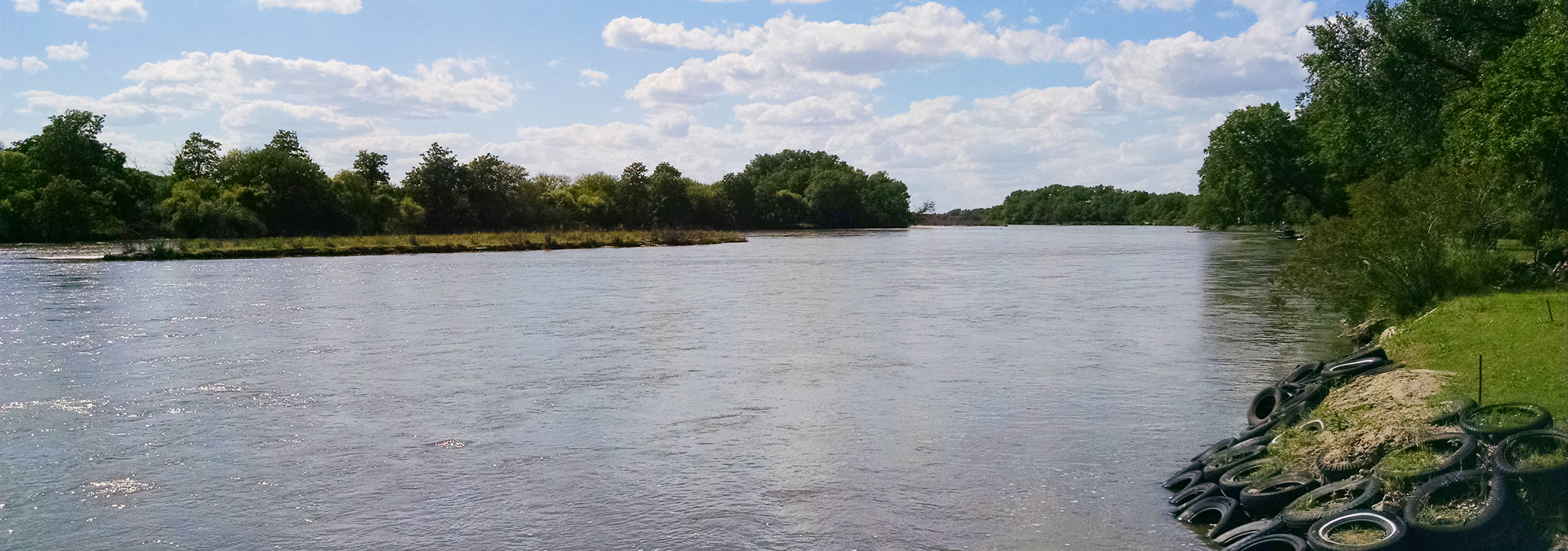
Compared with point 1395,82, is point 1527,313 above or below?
below

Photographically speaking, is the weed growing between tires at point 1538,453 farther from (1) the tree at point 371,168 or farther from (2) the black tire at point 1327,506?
(1) the tree at point 371,168

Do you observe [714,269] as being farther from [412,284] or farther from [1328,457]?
[1328,457]

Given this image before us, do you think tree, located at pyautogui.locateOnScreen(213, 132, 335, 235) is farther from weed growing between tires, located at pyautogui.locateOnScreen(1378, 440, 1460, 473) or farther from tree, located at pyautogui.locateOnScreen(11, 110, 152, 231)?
weed growing between tires, located at pyautogui.locateOnScreen(1378, 440, 1460, 473)

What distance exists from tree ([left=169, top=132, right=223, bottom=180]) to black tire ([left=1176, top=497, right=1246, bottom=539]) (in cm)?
11659

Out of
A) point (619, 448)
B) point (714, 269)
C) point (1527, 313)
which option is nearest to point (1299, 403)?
point (1527, 313)

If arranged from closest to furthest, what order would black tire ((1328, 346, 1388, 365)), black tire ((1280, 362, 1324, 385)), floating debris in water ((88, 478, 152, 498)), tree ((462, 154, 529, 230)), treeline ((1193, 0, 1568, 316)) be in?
floating debris in water ((88, 478, 152, 498)), black tire ((1328, 346, 1388, 365)), black tire ((1280, 362, 1324, 385)), treeline ((1193, 0, 1568, 316)), tree ((462, 154, 529, 230))

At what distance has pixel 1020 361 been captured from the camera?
62.6ft

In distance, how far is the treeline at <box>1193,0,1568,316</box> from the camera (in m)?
20.9

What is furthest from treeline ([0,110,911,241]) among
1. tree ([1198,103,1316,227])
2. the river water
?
tree ([1198,103,1316,227])

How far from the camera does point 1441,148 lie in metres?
33.7

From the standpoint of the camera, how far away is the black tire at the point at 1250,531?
8.73 m

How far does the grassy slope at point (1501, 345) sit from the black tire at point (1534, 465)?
66cm

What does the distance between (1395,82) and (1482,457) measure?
2940cm

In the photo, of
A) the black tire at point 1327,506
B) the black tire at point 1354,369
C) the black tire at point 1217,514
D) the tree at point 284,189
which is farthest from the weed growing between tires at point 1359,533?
the tree at point 284,189
